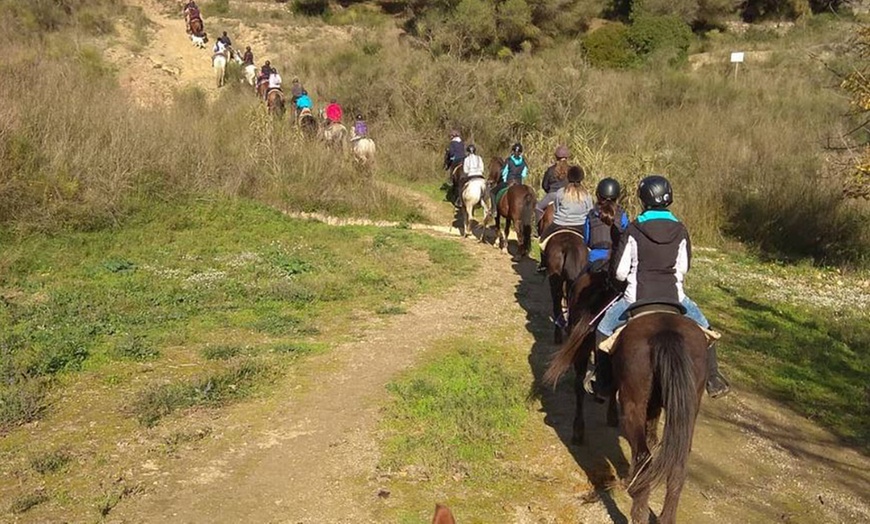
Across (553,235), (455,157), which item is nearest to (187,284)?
(553,235)

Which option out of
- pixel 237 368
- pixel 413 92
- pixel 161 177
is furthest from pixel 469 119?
pixel 237 368

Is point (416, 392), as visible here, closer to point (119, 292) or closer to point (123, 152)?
point (119, 292)

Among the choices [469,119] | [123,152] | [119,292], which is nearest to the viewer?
[119,292]

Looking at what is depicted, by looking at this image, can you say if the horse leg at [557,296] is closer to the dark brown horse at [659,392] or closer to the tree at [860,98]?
the dark brown horse at [659,392]

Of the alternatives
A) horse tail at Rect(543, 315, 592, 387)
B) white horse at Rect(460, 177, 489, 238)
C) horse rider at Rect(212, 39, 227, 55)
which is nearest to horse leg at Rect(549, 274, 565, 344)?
horse tail at Rect(543, 315, 592, 387)

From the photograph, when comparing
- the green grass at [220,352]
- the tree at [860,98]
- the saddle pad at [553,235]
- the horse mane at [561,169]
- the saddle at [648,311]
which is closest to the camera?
the saddle at [648,311]

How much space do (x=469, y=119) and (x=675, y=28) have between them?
666 inches

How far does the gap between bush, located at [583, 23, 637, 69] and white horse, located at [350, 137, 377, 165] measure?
60.0 ft

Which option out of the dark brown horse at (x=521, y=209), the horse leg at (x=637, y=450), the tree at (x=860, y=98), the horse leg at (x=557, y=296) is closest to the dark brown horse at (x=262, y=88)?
the dark brown horse at (x=521, y=209)

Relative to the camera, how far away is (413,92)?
26.0m

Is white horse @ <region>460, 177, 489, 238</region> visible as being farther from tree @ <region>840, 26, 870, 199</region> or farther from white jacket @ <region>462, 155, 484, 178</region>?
tree @ <region>840, 26, 870, 199</region>

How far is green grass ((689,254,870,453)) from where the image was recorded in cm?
766

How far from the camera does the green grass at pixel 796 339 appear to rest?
7.66m

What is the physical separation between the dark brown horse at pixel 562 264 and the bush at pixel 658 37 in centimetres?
2734
